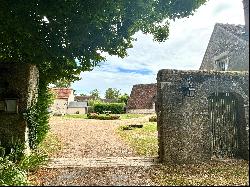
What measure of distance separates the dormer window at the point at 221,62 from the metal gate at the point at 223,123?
433 inches

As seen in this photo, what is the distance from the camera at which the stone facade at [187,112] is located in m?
A: 11.9

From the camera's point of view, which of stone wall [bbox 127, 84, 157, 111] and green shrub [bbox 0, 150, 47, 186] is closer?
green shrub [bbox 0, 150, 47, 186]

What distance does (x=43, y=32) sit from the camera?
41.2 ft

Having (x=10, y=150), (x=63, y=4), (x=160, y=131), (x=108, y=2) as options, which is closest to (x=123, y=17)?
(x=108, y=2)

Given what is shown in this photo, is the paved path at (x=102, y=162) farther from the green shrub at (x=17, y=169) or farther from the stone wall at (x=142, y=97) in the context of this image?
the stone wall at (x=142, y=97)

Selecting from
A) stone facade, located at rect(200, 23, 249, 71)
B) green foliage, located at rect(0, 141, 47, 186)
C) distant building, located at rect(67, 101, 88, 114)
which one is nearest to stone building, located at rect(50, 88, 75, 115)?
distant building, located at rect(67, 101, 88, 114)

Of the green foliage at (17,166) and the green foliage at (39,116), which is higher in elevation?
the green foliage at (39,116)

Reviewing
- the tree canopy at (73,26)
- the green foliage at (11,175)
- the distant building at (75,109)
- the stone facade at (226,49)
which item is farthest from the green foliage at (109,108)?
the green foliage at (11,175)

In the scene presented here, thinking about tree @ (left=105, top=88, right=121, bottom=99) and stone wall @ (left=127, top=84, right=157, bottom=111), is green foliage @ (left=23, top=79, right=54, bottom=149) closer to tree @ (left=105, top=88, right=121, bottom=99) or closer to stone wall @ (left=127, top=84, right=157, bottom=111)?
stone wall @ (left=127, top=84, right=157, bottom=111)

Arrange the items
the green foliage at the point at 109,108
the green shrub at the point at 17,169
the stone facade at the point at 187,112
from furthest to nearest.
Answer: the green foliage at the point at 109,108, the stone facade at the point at 187,112, the green shrub at the point at 17,169

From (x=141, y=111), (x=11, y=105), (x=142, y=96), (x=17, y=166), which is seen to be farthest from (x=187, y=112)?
(x=142, y=96)

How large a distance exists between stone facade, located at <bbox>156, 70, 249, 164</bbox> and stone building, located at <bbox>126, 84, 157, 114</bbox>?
1638 inches

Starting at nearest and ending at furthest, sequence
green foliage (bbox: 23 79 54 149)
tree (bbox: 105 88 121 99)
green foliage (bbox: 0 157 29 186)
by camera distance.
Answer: green foliage (bbox: 0 157 29 186) < green foliage (bbox: 23 79 54 149) < tree (bbox: 105 88 121 99)

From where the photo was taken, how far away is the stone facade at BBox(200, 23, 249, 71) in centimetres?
2167
